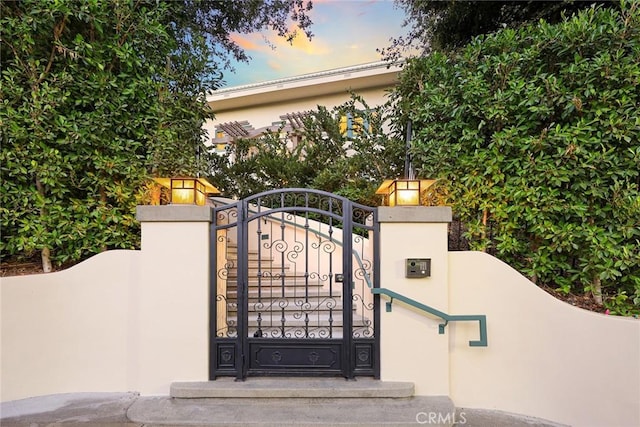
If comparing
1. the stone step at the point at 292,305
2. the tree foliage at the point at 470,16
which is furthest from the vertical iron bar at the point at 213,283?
the tree foliage at the point at 470,16

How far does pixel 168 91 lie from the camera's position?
13.6 ft

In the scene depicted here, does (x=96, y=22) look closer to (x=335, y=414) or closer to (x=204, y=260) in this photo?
(x=204, y=260)

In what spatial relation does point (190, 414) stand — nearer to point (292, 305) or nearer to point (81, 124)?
point (292, 305)

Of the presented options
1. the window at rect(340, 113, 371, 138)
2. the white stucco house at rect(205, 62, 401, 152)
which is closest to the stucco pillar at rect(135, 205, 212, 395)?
the window at rect(340, 113, 371, 138)

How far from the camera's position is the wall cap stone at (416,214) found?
10.0ft

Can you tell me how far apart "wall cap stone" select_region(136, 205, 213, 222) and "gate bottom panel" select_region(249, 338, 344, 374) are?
145 centimetres

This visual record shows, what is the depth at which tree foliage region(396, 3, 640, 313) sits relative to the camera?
3.01 metres

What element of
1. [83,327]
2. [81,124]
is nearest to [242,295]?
[83,327]

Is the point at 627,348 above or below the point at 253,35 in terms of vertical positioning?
below

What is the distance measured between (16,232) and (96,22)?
2.65m

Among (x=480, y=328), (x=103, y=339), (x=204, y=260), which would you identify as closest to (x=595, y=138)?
(x=480, y=328)

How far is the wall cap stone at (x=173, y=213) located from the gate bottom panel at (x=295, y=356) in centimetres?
145

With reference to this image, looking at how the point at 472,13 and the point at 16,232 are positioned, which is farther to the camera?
the point at 472,13

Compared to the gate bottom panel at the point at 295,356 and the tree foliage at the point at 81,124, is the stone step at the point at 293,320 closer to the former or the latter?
the gate bottom panel at the point at 295,356
